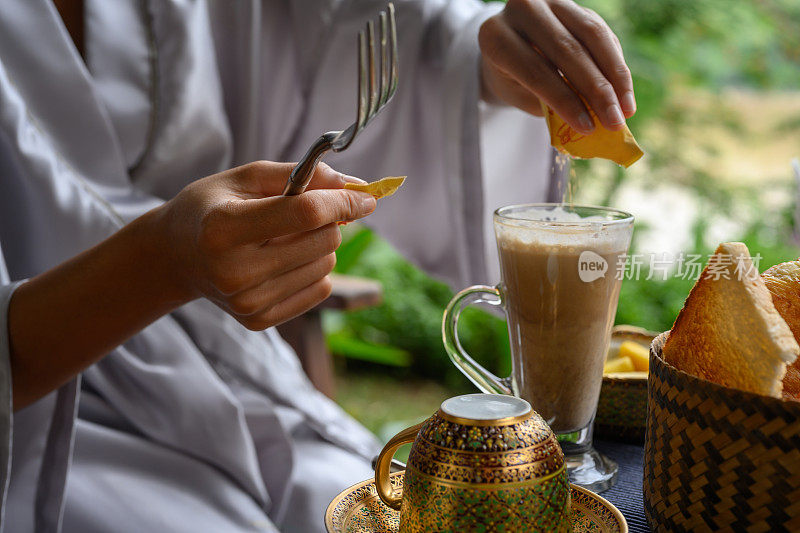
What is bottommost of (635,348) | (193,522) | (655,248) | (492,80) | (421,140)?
(655,248)

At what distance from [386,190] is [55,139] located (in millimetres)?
578

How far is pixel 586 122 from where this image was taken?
2.60 ft

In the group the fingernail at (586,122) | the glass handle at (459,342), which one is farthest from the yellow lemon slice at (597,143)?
the glass handle at (459,342)

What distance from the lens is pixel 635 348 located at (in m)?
0.87

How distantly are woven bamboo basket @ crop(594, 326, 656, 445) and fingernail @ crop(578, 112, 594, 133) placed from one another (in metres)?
0.27

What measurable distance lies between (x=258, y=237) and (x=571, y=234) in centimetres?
30

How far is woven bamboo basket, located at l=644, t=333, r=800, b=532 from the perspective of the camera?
480mm

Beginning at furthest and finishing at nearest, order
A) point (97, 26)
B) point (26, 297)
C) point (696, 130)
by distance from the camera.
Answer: point (696, 130) → point (97, 26) → point (26, 297)

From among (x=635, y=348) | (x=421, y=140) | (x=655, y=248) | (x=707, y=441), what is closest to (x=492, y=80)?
(x=421, y=140)

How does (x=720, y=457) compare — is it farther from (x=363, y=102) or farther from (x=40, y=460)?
(x=40, y=460)

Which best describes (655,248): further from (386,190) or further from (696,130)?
(386,190)

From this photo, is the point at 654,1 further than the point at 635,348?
Yes

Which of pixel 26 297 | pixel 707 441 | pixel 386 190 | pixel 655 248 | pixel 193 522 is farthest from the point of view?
pixel 655 248

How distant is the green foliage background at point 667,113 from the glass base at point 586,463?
229 centimetres
